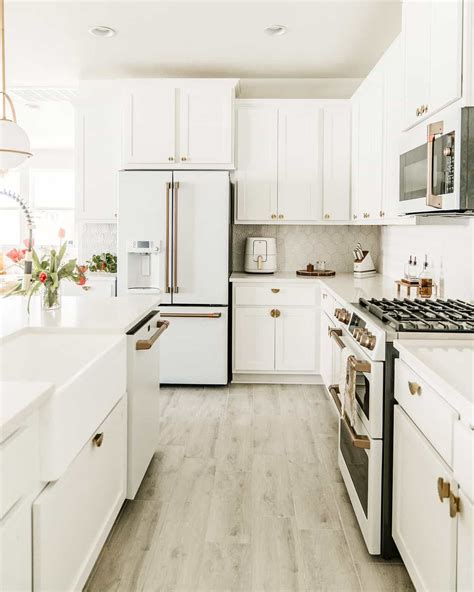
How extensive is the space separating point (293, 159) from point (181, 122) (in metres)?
0.97

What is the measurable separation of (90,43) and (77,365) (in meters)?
2.95

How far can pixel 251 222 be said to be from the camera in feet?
15.6

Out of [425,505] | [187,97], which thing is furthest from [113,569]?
[187,97]

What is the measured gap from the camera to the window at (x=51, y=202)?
9.05 meters

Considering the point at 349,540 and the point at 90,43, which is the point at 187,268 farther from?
the point at 349,540

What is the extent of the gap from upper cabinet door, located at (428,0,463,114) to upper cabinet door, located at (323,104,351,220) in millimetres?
2330

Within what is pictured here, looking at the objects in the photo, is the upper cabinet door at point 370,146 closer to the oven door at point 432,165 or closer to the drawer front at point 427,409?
the oven door at point 432,165

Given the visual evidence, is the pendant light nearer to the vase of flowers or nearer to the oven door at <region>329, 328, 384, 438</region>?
the vase of flowers

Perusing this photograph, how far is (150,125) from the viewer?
4.46m

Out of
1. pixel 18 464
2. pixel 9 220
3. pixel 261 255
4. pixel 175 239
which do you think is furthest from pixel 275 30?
pixel 9 220

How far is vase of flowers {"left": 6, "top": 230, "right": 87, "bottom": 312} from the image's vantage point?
2.53 metres

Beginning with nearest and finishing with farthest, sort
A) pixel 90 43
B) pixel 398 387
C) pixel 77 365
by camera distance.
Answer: pixel 398 387, pixel 77 365, pixel 90 43

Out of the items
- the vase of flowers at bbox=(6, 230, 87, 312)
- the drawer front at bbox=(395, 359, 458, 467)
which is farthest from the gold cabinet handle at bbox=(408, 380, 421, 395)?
the vase of flowers at bbox=(6, 230, 87, 312)

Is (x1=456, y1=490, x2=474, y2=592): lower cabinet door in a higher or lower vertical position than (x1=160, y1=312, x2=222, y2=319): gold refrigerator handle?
lower
